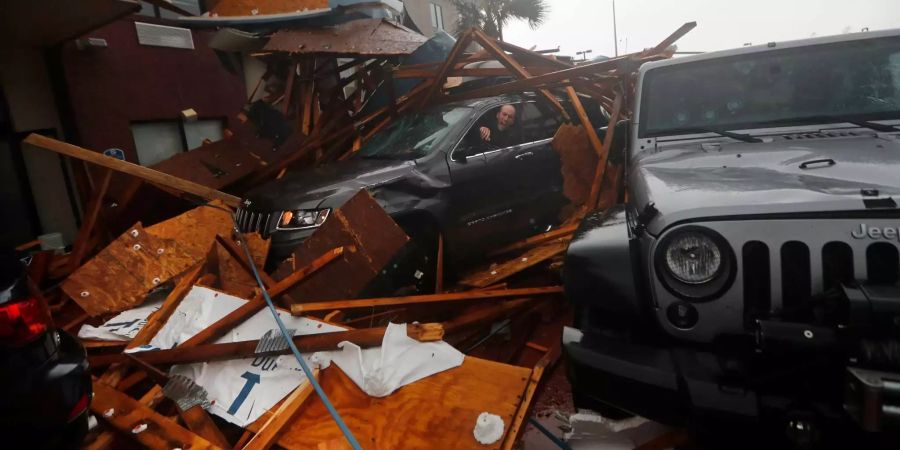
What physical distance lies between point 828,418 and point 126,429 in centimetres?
301

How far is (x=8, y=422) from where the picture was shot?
6.23 feet

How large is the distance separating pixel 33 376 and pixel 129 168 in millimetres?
3847

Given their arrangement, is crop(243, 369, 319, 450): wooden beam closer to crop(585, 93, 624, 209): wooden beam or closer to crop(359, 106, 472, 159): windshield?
crop(359, 106, 472, 159): windshield

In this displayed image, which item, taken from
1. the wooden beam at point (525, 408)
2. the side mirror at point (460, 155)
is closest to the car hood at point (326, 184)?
the side mirror at point (460, 155)

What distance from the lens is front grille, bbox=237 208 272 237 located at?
4.23 m

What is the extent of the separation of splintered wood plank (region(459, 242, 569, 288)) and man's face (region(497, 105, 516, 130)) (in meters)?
1.33

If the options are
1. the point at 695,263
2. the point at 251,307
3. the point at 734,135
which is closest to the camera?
the point at 695,263

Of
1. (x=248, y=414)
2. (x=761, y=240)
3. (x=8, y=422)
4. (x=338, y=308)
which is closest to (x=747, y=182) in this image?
(x=761, y=240)

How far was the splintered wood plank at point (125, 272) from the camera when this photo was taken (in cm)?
405

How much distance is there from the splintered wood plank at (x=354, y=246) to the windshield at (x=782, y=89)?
6.34 ft

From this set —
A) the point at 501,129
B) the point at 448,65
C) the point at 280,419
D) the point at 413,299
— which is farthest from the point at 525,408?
the point at 448,65

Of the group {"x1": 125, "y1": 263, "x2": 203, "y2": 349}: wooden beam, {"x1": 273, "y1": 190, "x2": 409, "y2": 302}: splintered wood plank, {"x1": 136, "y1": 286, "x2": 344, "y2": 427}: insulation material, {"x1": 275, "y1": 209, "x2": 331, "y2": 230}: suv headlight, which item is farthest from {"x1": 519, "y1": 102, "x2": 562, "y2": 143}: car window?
{"x1": 125, "y1": 263, "x2": 203, "y2": 349}: wooden beam

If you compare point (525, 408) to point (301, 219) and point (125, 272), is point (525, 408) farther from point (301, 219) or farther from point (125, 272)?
point (125, 272)

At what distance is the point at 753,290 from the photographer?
2.01m
